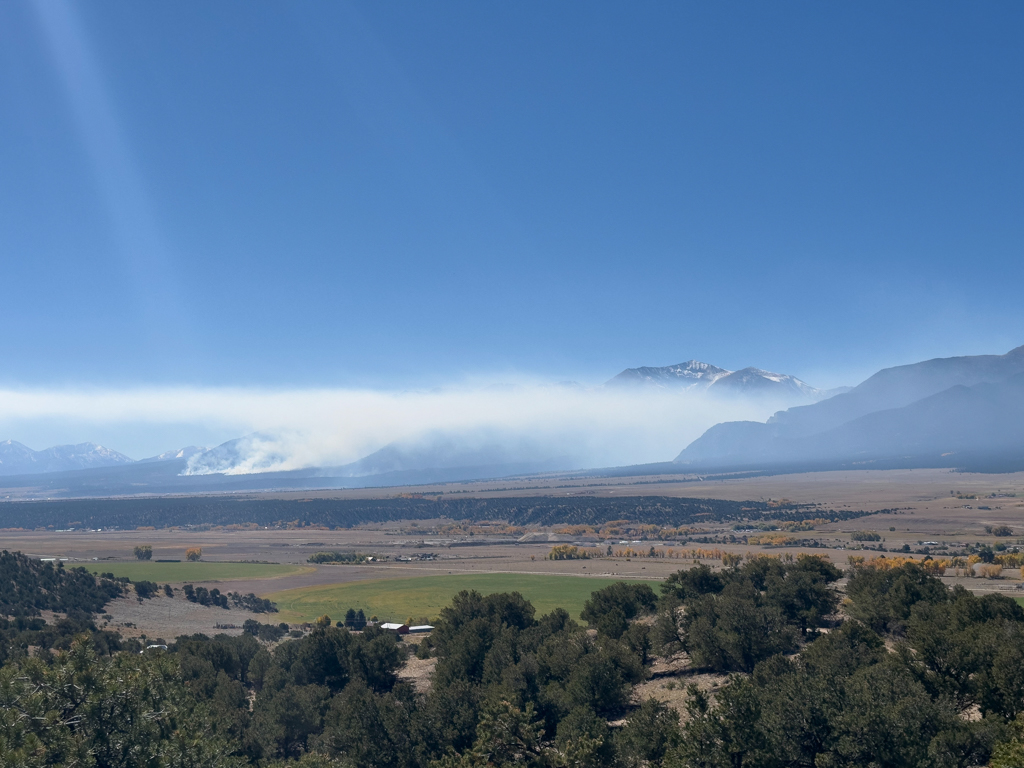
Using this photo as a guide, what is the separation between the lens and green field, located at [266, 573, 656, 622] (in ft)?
233

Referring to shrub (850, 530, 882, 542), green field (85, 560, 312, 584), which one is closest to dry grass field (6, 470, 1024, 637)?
green field (85, 560, 312, 584)

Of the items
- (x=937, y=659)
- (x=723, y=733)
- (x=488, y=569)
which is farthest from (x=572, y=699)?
(x=488, y=569)

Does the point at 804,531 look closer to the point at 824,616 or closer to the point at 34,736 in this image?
the point at 824,616

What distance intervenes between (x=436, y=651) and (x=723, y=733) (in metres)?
25.1

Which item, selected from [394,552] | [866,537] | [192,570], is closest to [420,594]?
[192,570]

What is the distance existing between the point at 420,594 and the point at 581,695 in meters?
55.6

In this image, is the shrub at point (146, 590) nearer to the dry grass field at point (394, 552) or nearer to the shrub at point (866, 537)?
the dry grass field at point (394, 552)

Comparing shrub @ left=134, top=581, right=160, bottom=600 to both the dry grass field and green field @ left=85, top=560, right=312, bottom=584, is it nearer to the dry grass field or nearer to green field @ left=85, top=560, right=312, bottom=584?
the dry grass field

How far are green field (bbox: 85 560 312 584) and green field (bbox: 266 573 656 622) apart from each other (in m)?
18.6

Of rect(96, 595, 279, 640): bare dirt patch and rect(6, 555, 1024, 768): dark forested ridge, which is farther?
rect(96, 595, 279, 640): bare dirt patch

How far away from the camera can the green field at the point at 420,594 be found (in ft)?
233

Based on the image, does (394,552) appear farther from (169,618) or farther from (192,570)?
(169,618)

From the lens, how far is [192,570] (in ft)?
352

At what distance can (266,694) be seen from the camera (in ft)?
107
